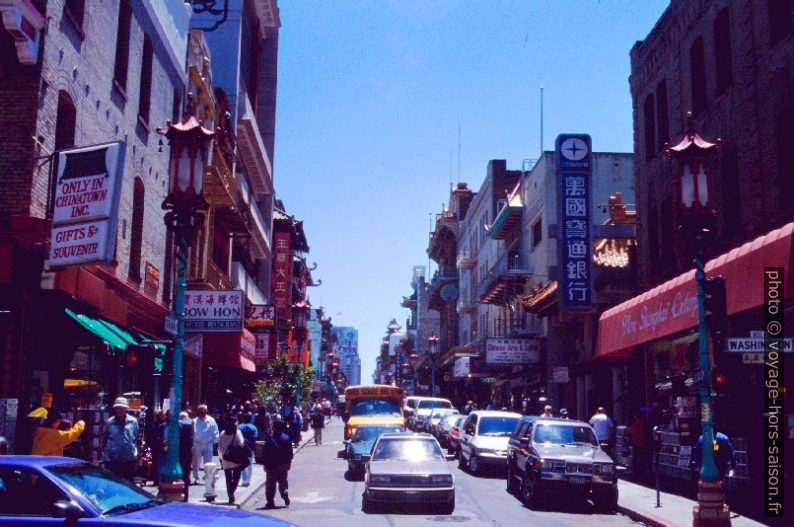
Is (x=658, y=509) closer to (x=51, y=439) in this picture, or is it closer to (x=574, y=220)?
(x=51, y=439)

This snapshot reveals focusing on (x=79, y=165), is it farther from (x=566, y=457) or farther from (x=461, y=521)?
(x=566, y=457)

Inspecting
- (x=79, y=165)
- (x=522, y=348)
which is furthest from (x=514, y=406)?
(x=79, y=165)

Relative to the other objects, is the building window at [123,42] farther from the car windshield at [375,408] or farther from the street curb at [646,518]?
the car windshield at [375,408]

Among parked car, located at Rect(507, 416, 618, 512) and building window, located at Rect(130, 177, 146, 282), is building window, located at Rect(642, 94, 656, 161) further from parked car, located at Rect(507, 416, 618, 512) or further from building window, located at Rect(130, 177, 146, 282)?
building window, located at Rect(130, 177, 146, 282)

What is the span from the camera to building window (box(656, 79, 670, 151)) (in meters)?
24.1

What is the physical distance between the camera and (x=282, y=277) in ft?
175

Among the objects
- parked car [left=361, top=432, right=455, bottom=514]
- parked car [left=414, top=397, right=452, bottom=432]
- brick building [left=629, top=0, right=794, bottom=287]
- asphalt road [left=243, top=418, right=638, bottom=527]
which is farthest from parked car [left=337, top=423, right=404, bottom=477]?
parked car [left=414, top=397, right=452, bottom=432]

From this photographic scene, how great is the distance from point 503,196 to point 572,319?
74.4 feet

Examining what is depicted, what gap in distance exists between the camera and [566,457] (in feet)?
54.6

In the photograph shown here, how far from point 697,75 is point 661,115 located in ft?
8.55

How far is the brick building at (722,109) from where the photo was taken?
17156mm

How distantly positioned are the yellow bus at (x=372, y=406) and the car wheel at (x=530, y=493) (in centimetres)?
1151

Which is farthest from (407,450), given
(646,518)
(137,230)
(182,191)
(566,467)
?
(137,230)

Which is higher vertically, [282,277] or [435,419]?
[282,277]
